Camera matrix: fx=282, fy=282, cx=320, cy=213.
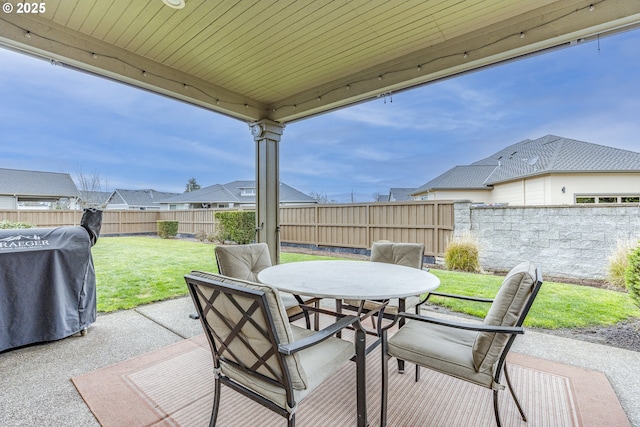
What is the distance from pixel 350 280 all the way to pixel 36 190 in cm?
378

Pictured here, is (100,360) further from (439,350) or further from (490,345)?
(490,345)

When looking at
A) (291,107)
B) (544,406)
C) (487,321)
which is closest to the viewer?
(487,321)

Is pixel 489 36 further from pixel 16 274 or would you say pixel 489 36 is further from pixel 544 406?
pixel 16 274

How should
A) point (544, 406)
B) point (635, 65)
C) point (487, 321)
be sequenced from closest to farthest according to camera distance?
point (487, 321)
point (544, 406)
point (635, 65)

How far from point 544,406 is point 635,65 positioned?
7.08 meters

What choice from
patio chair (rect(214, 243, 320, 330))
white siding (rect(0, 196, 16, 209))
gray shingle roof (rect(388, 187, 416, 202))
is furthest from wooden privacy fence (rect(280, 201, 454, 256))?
gray shingle roof (rect(388, 187, 416, 202))

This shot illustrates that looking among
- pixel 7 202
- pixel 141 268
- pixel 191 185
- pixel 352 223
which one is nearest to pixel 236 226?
pixel 141 268

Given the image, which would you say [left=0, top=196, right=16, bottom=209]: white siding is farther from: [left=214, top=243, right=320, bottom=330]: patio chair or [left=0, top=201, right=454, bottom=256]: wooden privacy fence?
[left=214, top=243, right=320, bottom=330]: patio chair

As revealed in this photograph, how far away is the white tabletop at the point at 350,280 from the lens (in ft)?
5.40

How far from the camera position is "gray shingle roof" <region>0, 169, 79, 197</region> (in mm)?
3070

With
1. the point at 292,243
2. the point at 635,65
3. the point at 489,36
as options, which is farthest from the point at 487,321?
the point at 635,65

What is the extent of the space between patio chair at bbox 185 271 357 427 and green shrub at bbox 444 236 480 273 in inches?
168

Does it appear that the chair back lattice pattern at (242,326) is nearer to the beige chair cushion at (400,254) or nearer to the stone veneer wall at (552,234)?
the beige chair cushion at (400,254)

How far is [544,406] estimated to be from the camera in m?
1.70
